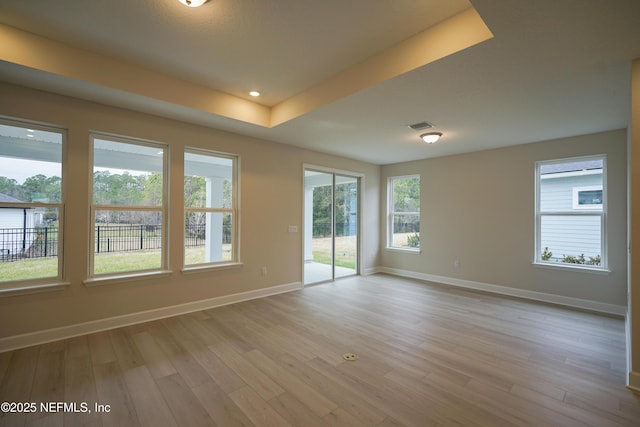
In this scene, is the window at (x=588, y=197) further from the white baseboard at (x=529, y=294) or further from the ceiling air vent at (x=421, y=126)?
the ceiling air vent at (x=421, y=126)

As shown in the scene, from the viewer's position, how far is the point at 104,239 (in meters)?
3.40

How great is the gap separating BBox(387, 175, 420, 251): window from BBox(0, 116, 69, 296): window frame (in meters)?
5.77

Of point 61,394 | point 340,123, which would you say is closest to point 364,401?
point 61,394

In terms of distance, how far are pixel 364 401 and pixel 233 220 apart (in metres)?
3.20

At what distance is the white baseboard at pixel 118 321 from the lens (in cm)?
→ 281

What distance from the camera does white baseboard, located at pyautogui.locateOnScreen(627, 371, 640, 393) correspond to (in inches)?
87.5

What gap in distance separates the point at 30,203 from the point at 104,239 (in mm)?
745

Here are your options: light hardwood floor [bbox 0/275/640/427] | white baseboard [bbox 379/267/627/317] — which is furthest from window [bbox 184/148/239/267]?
white baseboard [bbox 379/267/627/317]

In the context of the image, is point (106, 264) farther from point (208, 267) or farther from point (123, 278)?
point (208, 267)

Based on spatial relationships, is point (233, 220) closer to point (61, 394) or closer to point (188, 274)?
point (188, 274)

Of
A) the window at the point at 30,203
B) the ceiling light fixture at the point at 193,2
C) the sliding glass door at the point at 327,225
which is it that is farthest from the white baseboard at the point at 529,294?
the window at the point at 30,203

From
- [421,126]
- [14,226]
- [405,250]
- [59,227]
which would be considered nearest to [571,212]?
[421,126]

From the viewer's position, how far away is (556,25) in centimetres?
189

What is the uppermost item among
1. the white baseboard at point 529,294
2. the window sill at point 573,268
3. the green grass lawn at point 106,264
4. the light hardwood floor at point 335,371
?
the green grass lawn at point 106,264
